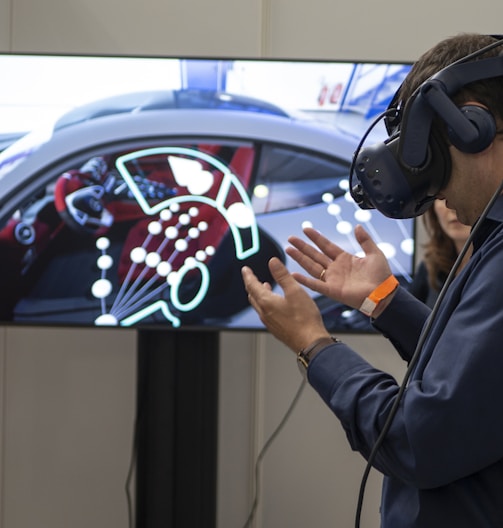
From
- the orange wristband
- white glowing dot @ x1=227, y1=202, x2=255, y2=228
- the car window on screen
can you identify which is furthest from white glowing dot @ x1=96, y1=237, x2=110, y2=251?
the orange wristband

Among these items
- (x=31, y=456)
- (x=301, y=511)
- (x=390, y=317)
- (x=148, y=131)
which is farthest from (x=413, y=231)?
(x=31, y=456)

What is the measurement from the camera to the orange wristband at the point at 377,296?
4.42ft

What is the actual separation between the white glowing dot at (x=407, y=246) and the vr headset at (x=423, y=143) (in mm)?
1041

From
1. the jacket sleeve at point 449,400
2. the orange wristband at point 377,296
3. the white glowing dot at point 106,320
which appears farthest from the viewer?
the white glowing dot at point 106,320

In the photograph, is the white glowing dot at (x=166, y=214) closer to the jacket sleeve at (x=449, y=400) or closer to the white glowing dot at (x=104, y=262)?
the white glowing dot at (x=104, y=262)

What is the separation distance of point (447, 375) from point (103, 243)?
142cm

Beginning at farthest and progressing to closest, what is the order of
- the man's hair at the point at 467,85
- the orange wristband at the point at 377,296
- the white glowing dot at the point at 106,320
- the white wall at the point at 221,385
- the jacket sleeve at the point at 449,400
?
1. the white wall at the point at 221,385
2. the white glowing dot at the point at 106,320
3. the orange wristband at the point at 377,296
4. the man's hair at the point at 467,85
5. the jacket sleeve at the point at 449,400

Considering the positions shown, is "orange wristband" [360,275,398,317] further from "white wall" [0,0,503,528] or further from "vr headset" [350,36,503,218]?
"white wall" [0,0,503,528]

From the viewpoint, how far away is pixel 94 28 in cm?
273

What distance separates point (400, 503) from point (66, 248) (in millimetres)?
1393

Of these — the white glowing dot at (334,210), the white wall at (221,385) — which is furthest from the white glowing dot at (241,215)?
the white wall at (221,385)

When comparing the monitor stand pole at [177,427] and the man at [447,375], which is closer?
the man at [447,375]

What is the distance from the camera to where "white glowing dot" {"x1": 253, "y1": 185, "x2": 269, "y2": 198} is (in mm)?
2238

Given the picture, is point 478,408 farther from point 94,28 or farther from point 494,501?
point 94,28
